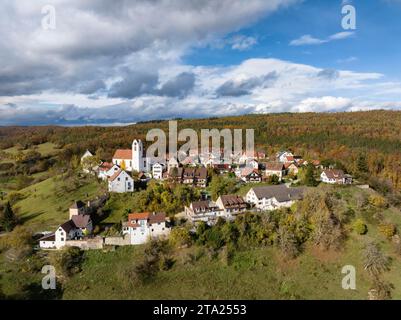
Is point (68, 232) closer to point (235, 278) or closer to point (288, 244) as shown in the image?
point (235, 278)

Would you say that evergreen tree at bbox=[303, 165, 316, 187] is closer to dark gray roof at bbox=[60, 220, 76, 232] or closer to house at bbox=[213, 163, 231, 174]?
house at bbox=[213, 163, 231, 174]

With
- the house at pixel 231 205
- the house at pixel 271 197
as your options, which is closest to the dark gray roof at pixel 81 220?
the house at pixel 231 205

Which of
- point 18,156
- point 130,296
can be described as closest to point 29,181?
point 18,156

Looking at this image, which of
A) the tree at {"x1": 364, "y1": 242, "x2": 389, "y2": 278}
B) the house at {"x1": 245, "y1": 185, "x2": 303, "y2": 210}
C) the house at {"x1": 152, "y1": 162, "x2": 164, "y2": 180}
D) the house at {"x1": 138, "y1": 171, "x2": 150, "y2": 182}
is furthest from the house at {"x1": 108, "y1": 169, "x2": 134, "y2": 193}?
the tree at {"x1": 364, "y1": 242, "x2": 389, "y2": 278}

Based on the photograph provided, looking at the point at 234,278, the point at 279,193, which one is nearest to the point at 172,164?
the point at 279,193
